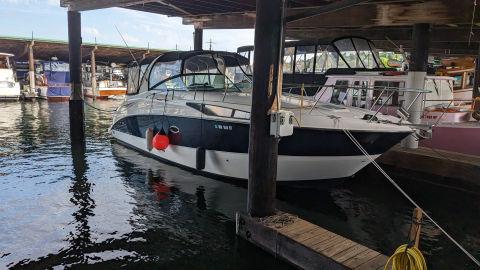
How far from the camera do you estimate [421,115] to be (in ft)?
36.0

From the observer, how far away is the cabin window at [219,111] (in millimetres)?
7887

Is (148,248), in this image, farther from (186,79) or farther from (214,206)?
(186,79)

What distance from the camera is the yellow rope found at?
3859 mm

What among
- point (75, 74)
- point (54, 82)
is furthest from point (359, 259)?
point (54, 82)

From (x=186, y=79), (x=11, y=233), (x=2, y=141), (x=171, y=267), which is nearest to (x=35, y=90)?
(x=2, y=141)

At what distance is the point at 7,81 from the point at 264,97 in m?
31.3

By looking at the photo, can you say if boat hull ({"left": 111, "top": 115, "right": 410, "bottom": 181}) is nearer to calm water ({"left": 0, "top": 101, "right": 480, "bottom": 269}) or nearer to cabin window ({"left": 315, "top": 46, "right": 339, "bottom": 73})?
calm water ({"left": 0, "top": 101, "right": 480, "bottom": 269})

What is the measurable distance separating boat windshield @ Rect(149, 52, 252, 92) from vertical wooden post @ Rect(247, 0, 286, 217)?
4.42 meters

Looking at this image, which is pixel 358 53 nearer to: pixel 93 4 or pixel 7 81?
pixel 93 4

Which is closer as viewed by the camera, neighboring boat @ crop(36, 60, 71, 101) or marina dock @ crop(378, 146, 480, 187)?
marina dock @ crop(378, 146, 480, 187)

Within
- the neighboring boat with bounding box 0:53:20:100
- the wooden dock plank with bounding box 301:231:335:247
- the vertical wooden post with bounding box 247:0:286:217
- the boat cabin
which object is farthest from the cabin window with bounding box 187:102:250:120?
the neighboring boat with bounding box 0:53:20:100

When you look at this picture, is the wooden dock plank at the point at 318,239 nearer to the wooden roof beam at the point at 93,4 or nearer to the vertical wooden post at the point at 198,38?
the wooden roof beam at the point at 93,4

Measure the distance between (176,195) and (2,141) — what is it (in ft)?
29.3

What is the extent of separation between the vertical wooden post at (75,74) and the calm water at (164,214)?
6.86 feet
